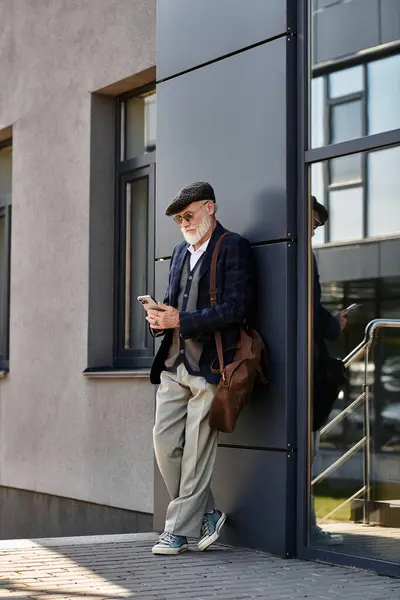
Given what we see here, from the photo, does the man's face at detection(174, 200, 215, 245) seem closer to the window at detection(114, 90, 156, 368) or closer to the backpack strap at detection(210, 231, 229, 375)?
the backpack strap at detection(210, 231, 229, 375)

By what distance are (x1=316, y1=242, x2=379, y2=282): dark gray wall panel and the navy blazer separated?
46cm

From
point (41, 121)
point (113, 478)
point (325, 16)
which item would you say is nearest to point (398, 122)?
point (325, 16)

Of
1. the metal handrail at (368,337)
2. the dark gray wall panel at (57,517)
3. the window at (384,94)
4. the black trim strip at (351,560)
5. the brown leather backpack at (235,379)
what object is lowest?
the dark gray wall panel at (57,517)

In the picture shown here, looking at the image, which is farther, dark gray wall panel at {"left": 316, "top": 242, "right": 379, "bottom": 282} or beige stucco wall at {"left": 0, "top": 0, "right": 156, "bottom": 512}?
beige stucco wall at {"left": 0, "top": 0, "right": 156, "bottom": 512}

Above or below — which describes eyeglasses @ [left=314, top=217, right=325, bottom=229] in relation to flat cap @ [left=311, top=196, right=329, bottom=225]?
below

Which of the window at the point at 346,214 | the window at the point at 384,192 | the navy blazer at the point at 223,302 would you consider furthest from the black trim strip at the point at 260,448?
the window at the point at 384,192

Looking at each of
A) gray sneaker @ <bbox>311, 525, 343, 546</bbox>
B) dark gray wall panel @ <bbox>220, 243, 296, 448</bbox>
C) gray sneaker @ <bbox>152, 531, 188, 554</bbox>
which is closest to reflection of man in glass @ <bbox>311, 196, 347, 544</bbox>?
gray sneaker @ <bbox>311, 525, 343, 546</bbox>

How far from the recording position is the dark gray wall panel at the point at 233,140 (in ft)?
23.9

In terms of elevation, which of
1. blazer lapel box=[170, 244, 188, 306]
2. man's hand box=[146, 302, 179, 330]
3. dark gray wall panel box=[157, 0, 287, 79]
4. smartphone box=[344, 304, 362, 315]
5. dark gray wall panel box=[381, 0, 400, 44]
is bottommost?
man's hand box=[146, 302, 179, 330]

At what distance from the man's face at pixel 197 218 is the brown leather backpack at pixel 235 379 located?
0.45 m

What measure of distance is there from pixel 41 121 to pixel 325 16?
4.51 metres

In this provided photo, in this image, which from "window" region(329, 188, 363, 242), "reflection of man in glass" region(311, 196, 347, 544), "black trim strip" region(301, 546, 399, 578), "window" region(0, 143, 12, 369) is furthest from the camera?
"window" region(0, 143, 12, 369)

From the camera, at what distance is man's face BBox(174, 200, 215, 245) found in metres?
7.30

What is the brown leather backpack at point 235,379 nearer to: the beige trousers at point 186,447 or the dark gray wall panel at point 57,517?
the beige trousers at point 186,447
